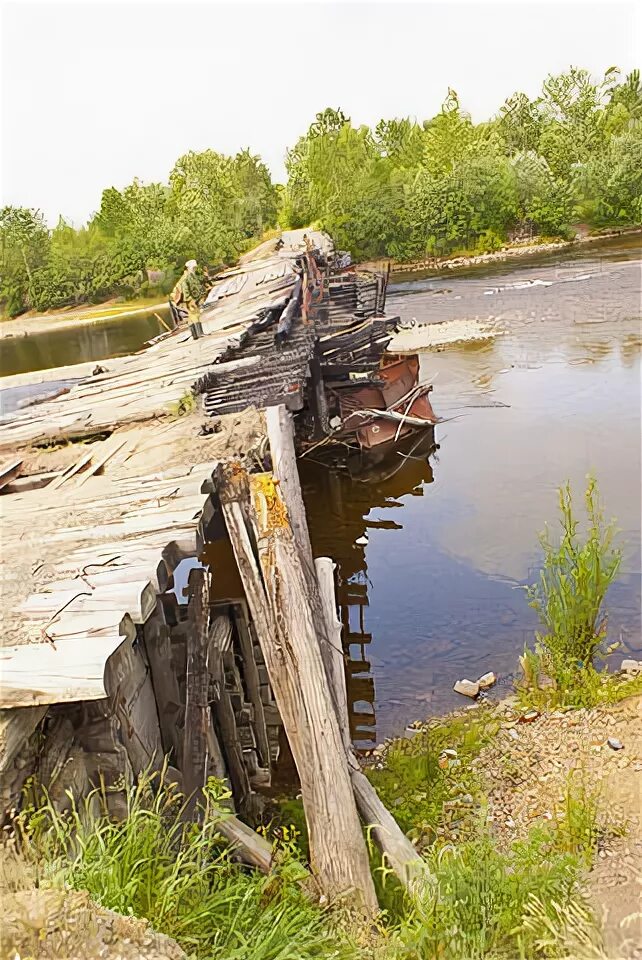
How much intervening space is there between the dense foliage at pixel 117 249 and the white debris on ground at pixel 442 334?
760 inches

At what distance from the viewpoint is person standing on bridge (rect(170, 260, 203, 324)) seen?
1170cm

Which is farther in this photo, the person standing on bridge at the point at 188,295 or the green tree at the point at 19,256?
the green tree at the point at 19,256

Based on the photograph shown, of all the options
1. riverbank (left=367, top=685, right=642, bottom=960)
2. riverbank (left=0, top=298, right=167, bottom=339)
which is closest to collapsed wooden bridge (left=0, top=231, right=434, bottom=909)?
riverbank (left=367, top=685, right=642, bottom=960)

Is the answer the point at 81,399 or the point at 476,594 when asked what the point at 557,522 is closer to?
the point at 476,594

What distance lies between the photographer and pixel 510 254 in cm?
3403

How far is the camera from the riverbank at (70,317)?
3619 cm

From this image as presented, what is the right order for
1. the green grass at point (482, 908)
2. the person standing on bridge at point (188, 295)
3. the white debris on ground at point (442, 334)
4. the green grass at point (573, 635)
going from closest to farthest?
the green grass at point (482, 908), the green grass at point (573, 635), the person standing on bridge at point (188, 295), the white debris on ground at point (442, 334)

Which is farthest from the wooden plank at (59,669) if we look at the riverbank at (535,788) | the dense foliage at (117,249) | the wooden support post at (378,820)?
the dense foliage at (117,249)

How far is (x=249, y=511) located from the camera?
4598 mm

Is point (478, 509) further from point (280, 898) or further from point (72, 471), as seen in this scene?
point (280, 898)

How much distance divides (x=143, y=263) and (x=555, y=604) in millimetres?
35767

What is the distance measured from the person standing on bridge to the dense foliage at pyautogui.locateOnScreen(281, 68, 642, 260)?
23.8 m

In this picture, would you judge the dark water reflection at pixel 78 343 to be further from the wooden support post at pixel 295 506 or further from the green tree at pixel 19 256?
the wooden support post at pixel 295 506

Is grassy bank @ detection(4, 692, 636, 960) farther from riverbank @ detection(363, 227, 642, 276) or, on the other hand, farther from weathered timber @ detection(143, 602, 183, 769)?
riverbank @ detection(363, 227, 642, 276)
